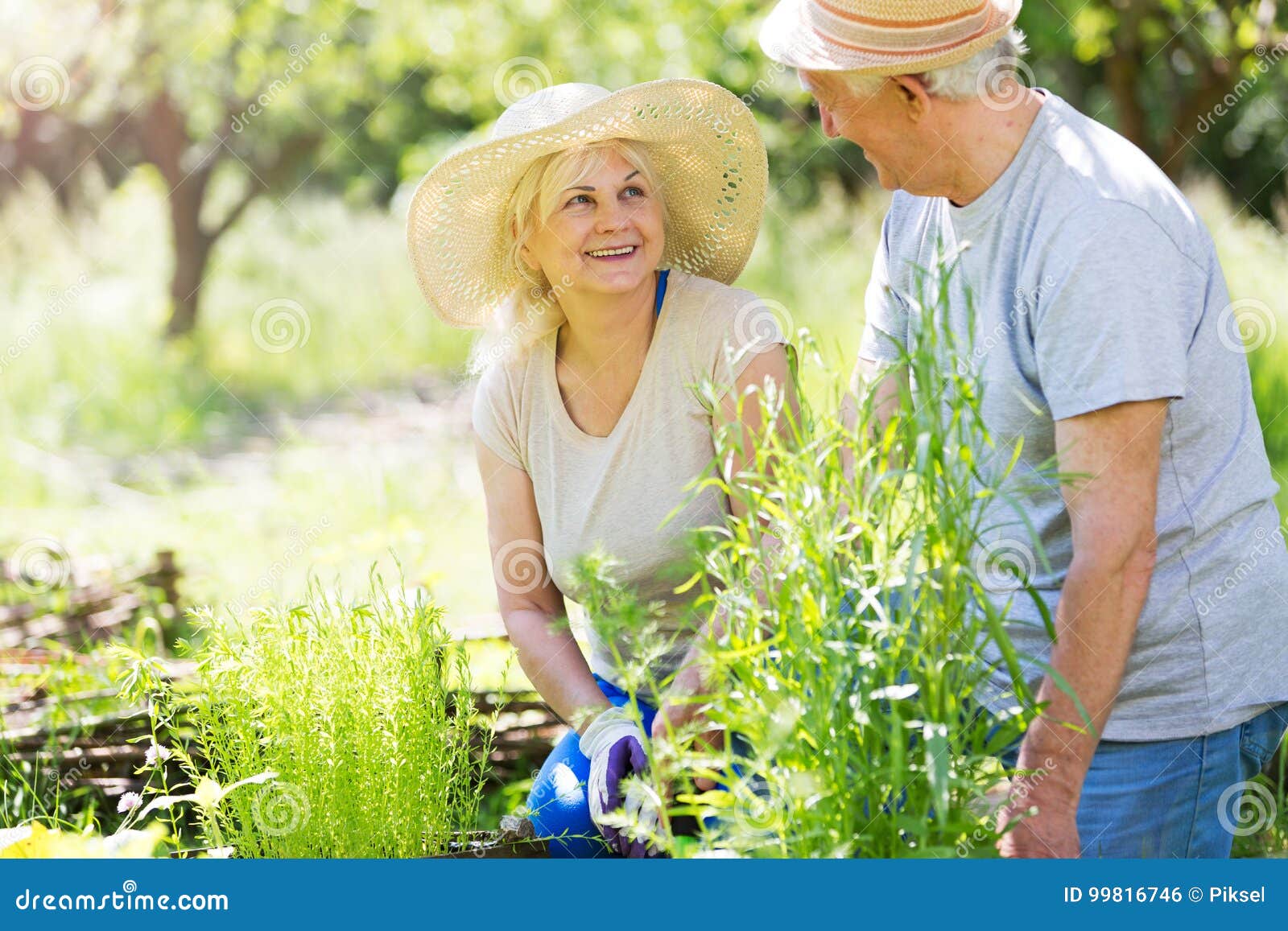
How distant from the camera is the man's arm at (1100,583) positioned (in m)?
1.71

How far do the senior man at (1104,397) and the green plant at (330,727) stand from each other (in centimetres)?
93

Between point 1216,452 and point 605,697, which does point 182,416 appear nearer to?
point 605,697

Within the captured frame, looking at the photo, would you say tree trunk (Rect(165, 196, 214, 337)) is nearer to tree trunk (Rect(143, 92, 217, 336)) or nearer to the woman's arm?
tree trunk (Rect(143, 92, 217, 336))

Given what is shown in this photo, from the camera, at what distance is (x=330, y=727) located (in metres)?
2.02

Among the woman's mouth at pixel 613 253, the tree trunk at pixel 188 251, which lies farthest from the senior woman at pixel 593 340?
the tree trunk at pixel 188 251

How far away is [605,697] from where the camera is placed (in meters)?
2.53

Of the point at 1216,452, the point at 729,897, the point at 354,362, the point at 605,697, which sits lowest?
the point at 729,897

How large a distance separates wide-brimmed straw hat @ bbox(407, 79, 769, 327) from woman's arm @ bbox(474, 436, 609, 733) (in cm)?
36

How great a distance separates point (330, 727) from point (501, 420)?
0.81 metres

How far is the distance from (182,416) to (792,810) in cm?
788

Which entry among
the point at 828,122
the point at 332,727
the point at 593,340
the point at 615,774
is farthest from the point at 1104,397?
the point at 332,727

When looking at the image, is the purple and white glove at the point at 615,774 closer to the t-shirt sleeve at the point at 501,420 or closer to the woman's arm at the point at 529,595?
the woman's arm at the point at 529,595

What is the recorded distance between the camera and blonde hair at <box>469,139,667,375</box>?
241 centimetres

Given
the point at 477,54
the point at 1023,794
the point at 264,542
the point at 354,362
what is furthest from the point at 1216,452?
the point at 354,362
